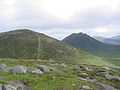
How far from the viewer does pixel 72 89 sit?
32.6 m

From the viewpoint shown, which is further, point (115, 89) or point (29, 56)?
point (29, 56)

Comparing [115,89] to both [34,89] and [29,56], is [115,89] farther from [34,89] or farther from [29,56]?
[29,56]

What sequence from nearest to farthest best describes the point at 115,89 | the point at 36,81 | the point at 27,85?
the point at 27,85, the point at 36,81, the point at 115,89

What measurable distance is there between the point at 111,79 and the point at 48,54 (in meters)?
154

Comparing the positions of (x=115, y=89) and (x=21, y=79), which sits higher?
(x=21, y=79)

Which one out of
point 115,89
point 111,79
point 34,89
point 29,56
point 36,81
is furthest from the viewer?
point 29,56

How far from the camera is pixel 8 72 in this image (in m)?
41.3

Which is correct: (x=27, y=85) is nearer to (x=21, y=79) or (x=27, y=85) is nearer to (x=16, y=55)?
(x=21, y=79)

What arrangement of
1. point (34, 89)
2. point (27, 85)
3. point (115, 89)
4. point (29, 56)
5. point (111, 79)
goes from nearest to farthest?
point (34, 89), point (27, 85), point (115, 89), point (111, 79), point (29, 56)

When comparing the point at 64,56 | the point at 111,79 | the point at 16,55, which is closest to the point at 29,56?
the point at 16,55

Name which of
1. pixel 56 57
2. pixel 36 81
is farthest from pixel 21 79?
pixel 56 57

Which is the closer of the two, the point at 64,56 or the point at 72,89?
the point at 72,89

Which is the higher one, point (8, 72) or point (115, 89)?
point (8, 72)

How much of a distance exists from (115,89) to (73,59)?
155608 mm
